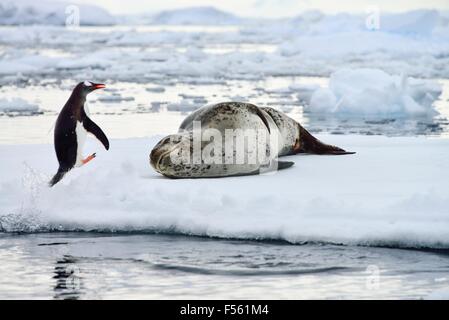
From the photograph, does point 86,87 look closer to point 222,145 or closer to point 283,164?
point 222,145

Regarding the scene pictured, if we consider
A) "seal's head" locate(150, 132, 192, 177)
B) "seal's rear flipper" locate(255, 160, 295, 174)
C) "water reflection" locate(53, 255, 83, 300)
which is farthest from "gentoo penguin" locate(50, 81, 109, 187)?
"water reflection" locate(53, 255, 83, 300)

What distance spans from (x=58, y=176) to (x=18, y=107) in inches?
303

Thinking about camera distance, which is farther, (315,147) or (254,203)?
(315,147)

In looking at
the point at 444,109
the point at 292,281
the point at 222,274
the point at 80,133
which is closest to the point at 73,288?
the point at 222,274

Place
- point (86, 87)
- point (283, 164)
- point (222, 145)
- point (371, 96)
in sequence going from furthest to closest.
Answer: point (371, 96) → point (86, 87) → point (283, 164) → point (222, 145)

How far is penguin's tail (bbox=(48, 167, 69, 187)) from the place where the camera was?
6580 millimetres

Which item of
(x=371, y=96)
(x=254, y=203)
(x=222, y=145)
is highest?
(x=371, y=96)

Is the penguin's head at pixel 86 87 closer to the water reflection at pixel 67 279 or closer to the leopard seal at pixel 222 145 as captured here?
the leopard seal at pixel 222 145

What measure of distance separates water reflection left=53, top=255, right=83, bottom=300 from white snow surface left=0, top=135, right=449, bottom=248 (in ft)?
2.19

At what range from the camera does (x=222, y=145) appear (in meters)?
6.82

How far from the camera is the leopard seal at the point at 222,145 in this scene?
6668mm

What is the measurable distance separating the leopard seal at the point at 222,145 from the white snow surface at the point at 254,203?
0.16 meters

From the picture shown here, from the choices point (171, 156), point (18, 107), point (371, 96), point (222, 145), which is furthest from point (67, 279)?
point (371, 96)

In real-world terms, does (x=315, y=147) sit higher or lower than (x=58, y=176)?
higher
